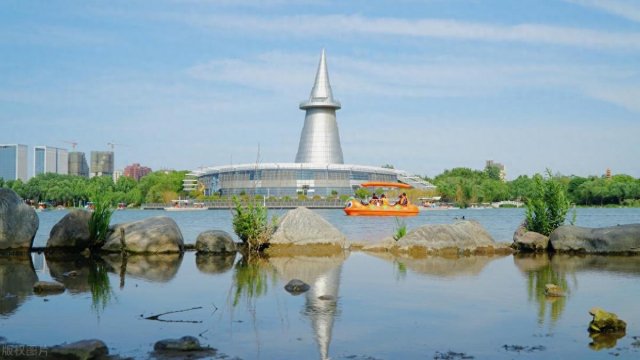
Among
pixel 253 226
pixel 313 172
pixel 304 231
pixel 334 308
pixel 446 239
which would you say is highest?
pixel 313 172

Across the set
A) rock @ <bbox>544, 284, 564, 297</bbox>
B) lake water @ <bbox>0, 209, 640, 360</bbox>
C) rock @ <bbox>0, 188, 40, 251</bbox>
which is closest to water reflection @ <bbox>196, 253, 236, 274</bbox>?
lake water @ <bbox>0, 209, 640, 360</bbox>

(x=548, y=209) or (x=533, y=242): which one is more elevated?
(x=548, y=209)

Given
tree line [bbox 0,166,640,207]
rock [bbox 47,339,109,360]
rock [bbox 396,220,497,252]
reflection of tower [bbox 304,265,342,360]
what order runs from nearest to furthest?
1. rock [bbox 47,339,109,360]
2. reflection of tower [bbox 304,265,342,360]
3. rock [bbox 396,220,497,252]
4. tree line [bbox 0,166,640,207]

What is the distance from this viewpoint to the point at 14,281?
1245 centimetres

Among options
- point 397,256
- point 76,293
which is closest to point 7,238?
point 76,293

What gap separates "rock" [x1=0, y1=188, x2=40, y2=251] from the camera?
17.3m

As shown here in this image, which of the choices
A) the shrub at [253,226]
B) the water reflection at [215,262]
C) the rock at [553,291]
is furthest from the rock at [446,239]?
the rock at [553,291]

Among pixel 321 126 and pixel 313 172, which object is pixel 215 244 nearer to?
pixel 313 172

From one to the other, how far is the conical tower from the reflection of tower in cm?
10705

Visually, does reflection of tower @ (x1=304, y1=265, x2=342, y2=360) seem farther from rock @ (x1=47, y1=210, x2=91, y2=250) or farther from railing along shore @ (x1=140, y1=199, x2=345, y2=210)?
railing along shore @ (x1=140, y1=199, x2=345, y2=210)

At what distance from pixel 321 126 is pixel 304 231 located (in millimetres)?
103766

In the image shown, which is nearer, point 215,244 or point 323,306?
point 323,306

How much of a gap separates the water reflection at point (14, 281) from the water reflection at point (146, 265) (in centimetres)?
166

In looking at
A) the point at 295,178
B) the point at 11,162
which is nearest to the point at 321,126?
the point at 295,178
